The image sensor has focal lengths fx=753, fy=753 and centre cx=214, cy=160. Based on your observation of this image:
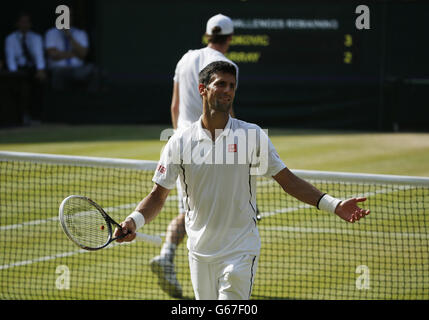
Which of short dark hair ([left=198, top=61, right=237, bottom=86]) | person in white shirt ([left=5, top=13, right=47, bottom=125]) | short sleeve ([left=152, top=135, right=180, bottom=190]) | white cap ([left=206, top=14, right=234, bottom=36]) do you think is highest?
person in white shirt ([left=5, top=13, right=47, bottom=125])

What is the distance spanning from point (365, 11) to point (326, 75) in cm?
157

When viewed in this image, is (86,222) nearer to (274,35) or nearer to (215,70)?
(215,70)

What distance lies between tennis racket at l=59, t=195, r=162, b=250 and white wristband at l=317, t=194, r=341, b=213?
1227mm

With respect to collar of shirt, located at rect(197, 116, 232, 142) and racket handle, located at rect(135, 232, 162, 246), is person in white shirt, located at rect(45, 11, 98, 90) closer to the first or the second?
racket handle, located at rect(135, 232, 162, 246)

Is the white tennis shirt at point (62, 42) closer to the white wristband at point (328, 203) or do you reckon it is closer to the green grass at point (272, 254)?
the green grass at point (272, 254)

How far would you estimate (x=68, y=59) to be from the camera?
1691 centimetres

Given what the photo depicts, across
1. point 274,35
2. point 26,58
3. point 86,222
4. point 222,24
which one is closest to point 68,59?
point 26,58

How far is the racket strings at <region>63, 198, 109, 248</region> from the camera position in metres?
4.41

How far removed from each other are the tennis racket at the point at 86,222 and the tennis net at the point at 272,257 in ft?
6.41

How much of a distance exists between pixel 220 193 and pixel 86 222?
0.86 meters

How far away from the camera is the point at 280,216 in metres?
8.93

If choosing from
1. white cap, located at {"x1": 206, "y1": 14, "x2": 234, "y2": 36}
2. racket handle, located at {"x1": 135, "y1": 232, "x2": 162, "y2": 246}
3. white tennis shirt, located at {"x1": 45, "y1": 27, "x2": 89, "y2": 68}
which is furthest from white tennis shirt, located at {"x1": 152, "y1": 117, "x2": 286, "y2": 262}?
white tennis shirt, located at {"x1": 45, "y1": 27, "x2": 89, "y2": 68}

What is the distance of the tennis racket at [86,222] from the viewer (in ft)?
14.3

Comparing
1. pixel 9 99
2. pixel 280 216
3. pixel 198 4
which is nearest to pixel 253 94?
pixel 198 4
